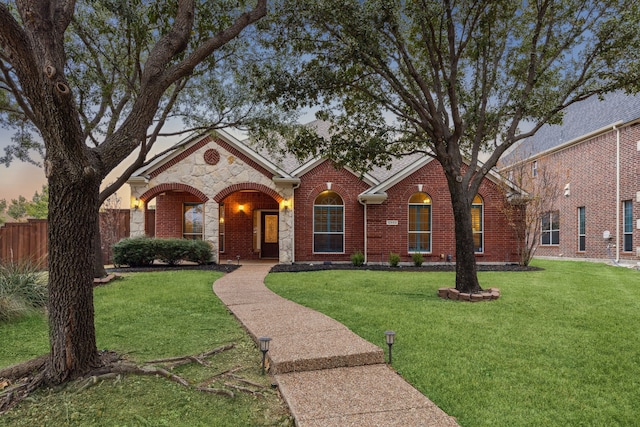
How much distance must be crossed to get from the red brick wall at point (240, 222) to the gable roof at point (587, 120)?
12.2 m

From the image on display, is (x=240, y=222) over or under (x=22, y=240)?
over

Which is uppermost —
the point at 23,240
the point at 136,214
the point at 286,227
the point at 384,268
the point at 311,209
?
the point at 311,209

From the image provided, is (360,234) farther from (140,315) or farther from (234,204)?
(140,315)

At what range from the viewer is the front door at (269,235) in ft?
61.9

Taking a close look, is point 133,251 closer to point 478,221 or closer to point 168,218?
point 168,218

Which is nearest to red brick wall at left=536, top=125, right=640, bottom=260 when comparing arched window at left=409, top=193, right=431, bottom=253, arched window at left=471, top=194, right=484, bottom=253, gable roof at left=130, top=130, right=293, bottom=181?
arched window at left=471, top=194, right=484, bottom=253

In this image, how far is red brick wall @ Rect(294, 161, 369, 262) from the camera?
651 inches

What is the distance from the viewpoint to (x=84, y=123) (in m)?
11.4

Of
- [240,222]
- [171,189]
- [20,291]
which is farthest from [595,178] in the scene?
[20,291]

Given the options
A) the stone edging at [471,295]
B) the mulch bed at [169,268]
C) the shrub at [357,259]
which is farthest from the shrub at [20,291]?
the shrub at [357,259]

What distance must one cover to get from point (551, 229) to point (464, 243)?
17509 mm

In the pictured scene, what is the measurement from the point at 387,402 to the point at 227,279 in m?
Result: 8.90

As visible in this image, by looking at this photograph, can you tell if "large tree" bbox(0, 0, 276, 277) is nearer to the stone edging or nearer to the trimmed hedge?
the trimmed hedge

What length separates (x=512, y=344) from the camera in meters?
5.42
